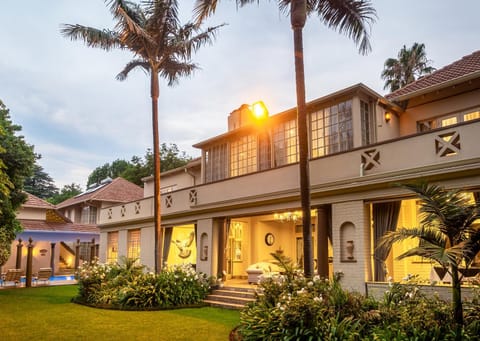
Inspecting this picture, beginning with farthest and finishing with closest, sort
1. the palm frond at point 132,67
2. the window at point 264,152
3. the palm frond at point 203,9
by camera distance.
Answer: the palm frond at point 132,67, the window at point 264,152, the palm frond at point 203,9

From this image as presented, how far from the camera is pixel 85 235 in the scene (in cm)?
2797

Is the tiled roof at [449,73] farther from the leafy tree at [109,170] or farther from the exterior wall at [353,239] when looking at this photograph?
the leafy tree at [109,170]

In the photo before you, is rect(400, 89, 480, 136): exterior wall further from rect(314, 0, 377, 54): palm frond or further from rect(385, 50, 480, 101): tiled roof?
rect(314, 0, 377, 54): palm frond

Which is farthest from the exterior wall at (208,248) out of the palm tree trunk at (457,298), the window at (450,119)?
the palm tree trunk at (457,298)

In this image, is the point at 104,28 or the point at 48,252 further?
the point at 48,252

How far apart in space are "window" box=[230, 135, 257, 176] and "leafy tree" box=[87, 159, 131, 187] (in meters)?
40.6

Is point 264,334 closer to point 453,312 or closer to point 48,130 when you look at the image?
point 453,312

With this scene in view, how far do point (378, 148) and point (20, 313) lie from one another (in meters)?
11.3

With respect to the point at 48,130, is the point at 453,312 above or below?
below

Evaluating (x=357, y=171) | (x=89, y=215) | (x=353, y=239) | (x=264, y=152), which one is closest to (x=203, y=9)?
(x=357, y=171)

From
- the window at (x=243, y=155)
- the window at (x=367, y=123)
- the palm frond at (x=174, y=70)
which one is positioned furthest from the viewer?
the palm frond at (x=174, y=70)

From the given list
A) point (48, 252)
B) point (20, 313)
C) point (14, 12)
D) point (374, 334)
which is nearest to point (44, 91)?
point (48, 252)

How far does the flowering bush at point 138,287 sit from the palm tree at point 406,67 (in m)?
18.2

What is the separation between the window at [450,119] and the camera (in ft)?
38.2
